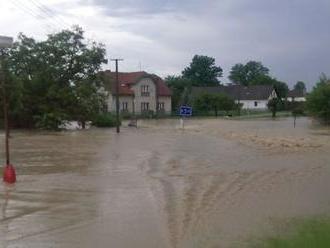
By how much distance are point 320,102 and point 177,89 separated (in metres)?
66.3

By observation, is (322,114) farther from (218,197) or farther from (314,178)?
(218,197)

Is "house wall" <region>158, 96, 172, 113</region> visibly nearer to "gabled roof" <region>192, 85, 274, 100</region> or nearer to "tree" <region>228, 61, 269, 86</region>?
"gabled roof" <region>192, 85, 274, 100</region>

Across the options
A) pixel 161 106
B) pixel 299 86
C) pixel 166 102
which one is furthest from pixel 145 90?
pixel 299 86

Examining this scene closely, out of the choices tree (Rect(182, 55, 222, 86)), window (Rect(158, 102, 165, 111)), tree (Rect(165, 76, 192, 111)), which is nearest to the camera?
window (Rect(158, 102, 165, 111))

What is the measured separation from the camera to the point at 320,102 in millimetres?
71375

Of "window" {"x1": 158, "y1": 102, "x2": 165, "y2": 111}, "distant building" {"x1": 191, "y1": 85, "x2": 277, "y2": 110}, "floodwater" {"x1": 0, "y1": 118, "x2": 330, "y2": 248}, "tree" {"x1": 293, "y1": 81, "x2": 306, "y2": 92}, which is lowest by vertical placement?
"floodwater" {"x1": 0, "y1": 118, "x2": 330, "y2": 248}

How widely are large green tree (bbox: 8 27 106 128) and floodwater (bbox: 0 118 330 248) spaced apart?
93.6 ft

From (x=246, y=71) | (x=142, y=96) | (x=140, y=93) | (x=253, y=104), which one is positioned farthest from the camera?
(x=246, y=71)

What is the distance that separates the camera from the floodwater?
36.7 ft

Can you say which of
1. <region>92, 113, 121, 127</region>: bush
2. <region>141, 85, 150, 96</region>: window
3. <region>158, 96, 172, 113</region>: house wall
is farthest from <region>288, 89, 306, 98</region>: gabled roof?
<region>92, 113, 121, 127</region>: bush

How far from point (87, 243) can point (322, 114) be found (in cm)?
6414

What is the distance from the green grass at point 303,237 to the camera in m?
9.33

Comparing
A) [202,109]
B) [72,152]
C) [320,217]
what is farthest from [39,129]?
[202,109]

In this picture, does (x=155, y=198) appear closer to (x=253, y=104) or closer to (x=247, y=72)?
(x=253, y=104)
